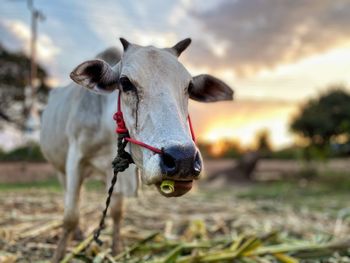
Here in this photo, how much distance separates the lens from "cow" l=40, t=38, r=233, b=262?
2.12 metres

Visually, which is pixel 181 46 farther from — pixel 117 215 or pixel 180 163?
pixel 117 215

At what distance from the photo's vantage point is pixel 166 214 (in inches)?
265

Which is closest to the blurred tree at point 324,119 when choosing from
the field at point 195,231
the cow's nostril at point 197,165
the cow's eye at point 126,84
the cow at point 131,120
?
the field at point 195,231

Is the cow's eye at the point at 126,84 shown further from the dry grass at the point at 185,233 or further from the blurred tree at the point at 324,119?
the blurred tree at the point at 324,119

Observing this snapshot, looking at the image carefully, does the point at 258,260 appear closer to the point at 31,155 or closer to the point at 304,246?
the point at 304,246

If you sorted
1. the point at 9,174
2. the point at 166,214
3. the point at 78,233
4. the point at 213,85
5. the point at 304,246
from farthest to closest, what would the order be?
the point at 9,174
the point at 166,214
the point at 78,233
the point at 304,246
the point at 213,85

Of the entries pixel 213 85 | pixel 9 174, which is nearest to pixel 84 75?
pixel 213 85

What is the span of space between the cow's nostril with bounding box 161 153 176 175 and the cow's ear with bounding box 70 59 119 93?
83 centimetres

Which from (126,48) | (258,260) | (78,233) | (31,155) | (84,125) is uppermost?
(31,155)

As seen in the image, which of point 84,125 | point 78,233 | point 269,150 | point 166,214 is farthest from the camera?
point 269,150

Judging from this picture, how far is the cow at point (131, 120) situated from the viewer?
212cm

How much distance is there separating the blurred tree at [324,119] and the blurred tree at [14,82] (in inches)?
499

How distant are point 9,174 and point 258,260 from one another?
42.7ft

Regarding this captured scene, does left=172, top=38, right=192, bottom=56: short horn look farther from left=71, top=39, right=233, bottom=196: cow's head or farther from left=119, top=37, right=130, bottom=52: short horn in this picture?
left=119, top=37, right=130, bottom=52: short horn
